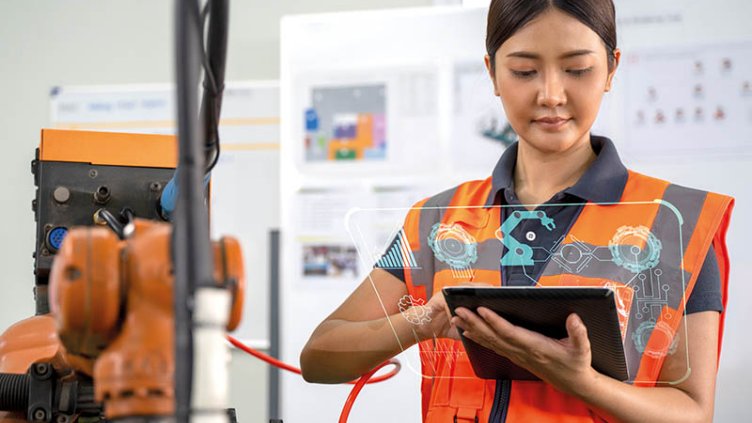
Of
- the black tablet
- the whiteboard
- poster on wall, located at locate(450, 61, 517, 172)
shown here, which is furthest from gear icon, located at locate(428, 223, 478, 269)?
the whiteboard

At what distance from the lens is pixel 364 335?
115 cm

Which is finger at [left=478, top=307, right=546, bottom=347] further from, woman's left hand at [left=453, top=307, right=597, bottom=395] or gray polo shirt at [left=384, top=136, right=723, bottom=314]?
gray polo shirt at [left=384, top=136, right=723, bottom=314]

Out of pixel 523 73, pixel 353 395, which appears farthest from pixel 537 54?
pixel 353 395

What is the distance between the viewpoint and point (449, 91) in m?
2.80

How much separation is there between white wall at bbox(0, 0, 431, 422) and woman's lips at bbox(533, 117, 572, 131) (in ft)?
6.90

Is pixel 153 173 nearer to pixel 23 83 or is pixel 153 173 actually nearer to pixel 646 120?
pixel 646 120

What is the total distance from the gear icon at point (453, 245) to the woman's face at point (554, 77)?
0.59 ft

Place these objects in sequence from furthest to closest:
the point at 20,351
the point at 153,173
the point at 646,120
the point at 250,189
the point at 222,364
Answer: the point at 250,189, the point at 646,120, the point at 153,173, the point at 20,351, the point at 222,364

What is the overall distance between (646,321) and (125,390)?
0.70 m

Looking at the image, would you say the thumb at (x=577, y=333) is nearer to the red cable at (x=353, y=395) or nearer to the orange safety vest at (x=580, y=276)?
the orange safety vest at (x=580, y=276)

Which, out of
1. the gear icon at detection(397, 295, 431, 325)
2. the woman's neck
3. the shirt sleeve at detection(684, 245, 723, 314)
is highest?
the woman's neck

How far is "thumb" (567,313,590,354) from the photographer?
0.92m

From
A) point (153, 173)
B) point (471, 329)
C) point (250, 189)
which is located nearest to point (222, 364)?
point (471, 329)

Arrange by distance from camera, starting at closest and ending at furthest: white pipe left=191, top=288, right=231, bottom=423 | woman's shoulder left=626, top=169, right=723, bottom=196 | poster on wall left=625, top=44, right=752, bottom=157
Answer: white pipe left=191, top=288, right=231, bottom=423, woman's shoulder left=626, top=169, right=723, bottom=196, poster on wall left=625, top=44, right=752, bottom=157
